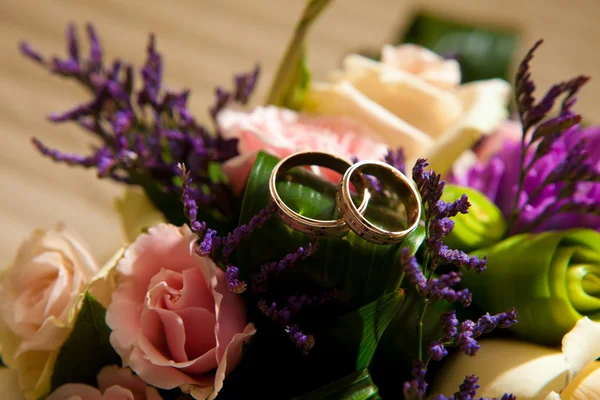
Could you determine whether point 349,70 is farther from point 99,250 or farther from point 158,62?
point 99,250

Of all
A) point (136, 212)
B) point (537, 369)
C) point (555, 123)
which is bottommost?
point (136, 212)

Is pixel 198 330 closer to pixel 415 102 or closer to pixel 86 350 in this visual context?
pixel 86 350

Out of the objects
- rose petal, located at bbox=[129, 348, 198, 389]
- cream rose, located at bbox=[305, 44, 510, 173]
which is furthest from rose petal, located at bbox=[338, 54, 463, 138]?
rose petal, located at bbox=[129, 348, 198, 389]

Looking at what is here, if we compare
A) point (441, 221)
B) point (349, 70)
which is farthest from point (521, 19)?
point (441, 221)

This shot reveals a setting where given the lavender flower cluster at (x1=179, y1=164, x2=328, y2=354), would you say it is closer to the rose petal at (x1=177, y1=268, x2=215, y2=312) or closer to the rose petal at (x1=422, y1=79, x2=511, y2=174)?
the rose petal at (x1=177, y1=268, x2=215, y2=312)

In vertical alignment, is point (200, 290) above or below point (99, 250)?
above

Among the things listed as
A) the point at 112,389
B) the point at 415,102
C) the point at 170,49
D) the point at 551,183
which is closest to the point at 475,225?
the point at 551,183

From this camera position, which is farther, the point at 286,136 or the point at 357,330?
the point at 286,136
